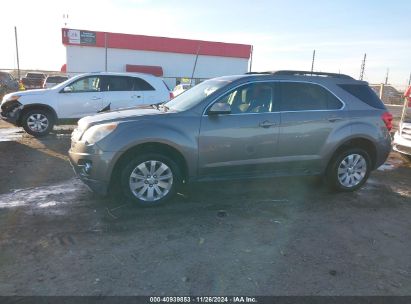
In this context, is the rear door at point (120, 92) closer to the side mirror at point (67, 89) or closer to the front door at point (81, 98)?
the front door at point (81, 98)

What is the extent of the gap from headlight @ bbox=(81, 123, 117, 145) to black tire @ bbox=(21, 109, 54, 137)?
18.5 feet

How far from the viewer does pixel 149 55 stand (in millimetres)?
42031

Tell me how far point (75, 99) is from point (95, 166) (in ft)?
19.5

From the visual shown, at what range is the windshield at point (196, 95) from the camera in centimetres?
523

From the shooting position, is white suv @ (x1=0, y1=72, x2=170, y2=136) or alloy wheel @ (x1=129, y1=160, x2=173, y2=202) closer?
alloy wheel @ (x1=129, y1=160, x2=173, y2=202)

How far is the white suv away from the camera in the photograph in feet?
32.0

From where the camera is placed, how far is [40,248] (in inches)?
151

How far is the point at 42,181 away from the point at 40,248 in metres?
2.63

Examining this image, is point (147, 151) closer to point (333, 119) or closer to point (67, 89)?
point (333, 119)

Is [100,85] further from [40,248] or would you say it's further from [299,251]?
[299,251]

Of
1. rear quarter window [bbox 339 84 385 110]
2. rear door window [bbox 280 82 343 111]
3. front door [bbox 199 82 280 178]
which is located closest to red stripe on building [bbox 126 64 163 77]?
rear quarter window [bbox 339 84 385 110]

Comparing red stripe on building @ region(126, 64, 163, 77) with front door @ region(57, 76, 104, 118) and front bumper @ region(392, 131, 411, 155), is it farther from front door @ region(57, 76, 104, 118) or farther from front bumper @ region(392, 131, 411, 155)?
front bumper @ region(392, 131, 411, 155)

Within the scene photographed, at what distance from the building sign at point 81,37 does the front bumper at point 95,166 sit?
36.6 m

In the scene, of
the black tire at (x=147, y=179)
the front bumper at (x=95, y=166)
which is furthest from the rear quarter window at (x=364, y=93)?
the front bumper at (x=95, y=166)
